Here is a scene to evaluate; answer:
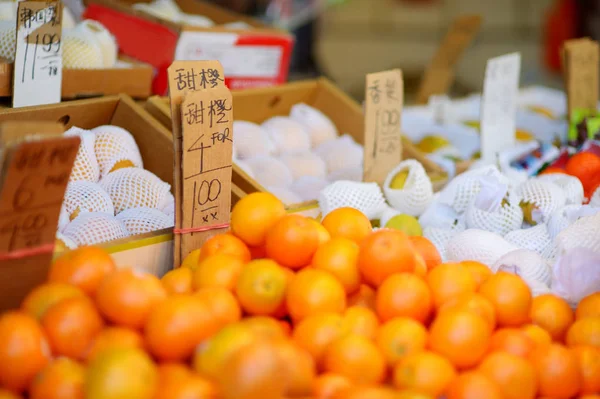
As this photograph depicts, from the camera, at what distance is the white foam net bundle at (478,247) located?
167 cm

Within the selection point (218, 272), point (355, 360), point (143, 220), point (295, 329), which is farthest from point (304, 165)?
point (355, 360)

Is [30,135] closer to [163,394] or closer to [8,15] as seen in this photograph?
[163,394]

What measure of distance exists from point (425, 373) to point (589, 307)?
0.48 meters

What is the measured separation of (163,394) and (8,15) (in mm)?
1930

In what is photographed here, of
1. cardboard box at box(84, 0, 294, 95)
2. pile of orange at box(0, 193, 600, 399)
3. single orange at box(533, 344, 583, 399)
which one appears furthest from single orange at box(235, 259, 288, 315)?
cardboard box at box(84, 0, 294, 95)

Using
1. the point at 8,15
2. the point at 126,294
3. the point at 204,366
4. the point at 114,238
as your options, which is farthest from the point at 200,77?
the point at 8,15

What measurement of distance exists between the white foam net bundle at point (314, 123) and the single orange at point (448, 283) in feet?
4.29

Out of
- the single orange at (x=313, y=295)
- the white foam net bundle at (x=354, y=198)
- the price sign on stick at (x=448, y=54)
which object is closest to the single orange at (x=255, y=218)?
the single orange at (x=313, y=295)

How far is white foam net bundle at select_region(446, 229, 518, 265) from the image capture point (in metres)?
1.67

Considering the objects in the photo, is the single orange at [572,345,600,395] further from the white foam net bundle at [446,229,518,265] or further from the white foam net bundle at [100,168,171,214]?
the white foam net bundle at [100,168,171,214]

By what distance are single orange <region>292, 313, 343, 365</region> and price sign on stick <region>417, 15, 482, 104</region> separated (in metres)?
2.52

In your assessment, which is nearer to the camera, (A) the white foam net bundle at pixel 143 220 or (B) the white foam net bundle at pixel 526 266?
(B) the white foam net bundle at pixel 526 266

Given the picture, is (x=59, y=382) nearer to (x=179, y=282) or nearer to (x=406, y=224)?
(x=179, y=282)

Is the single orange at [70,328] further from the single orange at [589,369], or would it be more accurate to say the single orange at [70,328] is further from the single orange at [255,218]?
the single orange at [589,369]
